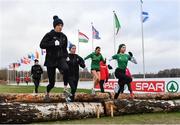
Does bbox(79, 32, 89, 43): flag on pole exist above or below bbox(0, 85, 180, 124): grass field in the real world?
above

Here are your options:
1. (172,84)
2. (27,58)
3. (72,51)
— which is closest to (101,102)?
(72,51)

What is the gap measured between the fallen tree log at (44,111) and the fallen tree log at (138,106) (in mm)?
297

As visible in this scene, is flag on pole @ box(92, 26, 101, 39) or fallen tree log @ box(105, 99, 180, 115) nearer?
fallen tree log @ box(105, 99, 180, 115)

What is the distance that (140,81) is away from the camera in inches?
843

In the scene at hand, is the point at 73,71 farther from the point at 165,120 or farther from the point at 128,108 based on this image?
the point at 165,120

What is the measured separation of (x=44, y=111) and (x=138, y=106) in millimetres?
2611

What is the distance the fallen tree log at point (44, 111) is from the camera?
8.19 m

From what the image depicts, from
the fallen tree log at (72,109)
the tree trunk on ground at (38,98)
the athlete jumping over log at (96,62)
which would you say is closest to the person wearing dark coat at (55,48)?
the tree trunk on ground at (38,98)

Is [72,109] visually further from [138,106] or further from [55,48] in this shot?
[138,106]

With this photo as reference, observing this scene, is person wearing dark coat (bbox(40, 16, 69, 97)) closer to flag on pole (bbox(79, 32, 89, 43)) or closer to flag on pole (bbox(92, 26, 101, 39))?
flag on pole (bbox(92, 26, 101, 39))

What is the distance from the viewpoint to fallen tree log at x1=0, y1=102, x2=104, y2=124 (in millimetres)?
8188

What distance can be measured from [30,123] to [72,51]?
3975 mm

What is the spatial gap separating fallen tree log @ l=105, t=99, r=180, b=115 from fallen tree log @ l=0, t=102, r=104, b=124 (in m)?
0.30

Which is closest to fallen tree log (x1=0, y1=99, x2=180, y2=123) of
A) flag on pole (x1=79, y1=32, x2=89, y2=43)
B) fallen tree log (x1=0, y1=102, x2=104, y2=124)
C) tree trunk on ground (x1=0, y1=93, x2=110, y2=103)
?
fallen tree log (x1=0, y1=102, x2=104, y2=124)
